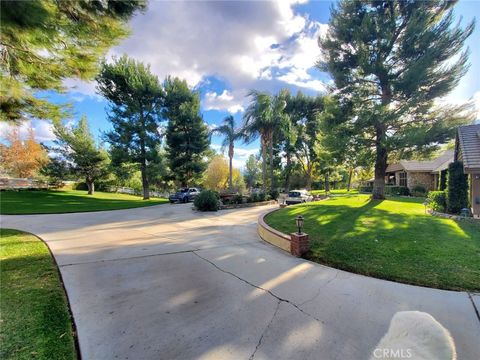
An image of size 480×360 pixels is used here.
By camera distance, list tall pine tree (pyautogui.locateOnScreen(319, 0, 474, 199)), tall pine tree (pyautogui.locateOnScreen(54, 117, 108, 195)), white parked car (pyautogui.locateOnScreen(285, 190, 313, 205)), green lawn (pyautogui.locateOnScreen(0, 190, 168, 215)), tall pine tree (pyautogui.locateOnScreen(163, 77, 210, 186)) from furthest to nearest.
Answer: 1. tall pine tree (pyautogui.locateOnScreen(54, 117, 108, 195))
2. tall pine tree (pyautogui.locateOnScreen(163, 77, 210, 186))
3. white parked car (pyautogui.locateOnScreen(285, 190, 313, 205))
4. green lawn (pyautogui.locateOnScreen(0, 190, 168, 215))
5. tall pine tree (pyautogui.locateOnScreen(319, 0, 474, 199))

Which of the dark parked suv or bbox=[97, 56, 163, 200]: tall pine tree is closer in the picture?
the dark parked suv

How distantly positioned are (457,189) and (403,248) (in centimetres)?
682

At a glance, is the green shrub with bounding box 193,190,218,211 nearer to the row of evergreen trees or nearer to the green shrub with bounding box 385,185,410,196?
the row of evergreen trees

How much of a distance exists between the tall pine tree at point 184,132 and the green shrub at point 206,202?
13.0m

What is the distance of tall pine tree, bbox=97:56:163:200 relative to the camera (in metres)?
25.6

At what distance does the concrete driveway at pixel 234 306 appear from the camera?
9.10 ft

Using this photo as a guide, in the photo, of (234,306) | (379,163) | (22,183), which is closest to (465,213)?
(379,163)

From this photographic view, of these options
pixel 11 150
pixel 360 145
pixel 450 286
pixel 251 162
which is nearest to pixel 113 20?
pixel 450 286

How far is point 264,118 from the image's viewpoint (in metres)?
22.5

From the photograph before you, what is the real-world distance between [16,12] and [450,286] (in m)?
7.68

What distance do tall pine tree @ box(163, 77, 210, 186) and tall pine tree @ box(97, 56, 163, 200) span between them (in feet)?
5.65

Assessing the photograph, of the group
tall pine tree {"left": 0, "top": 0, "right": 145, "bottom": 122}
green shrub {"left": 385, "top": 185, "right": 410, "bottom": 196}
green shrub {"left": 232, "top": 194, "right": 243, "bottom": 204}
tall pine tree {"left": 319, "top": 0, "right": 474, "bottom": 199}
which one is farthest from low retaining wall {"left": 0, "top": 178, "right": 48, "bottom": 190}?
green shrub {"left": 385, "top": 185, "right": 410, "bottom": 196}

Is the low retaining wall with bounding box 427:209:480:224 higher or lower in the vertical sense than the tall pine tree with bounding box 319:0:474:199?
lower

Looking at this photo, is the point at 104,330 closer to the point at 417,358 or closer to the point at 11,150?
the point at 417,358
